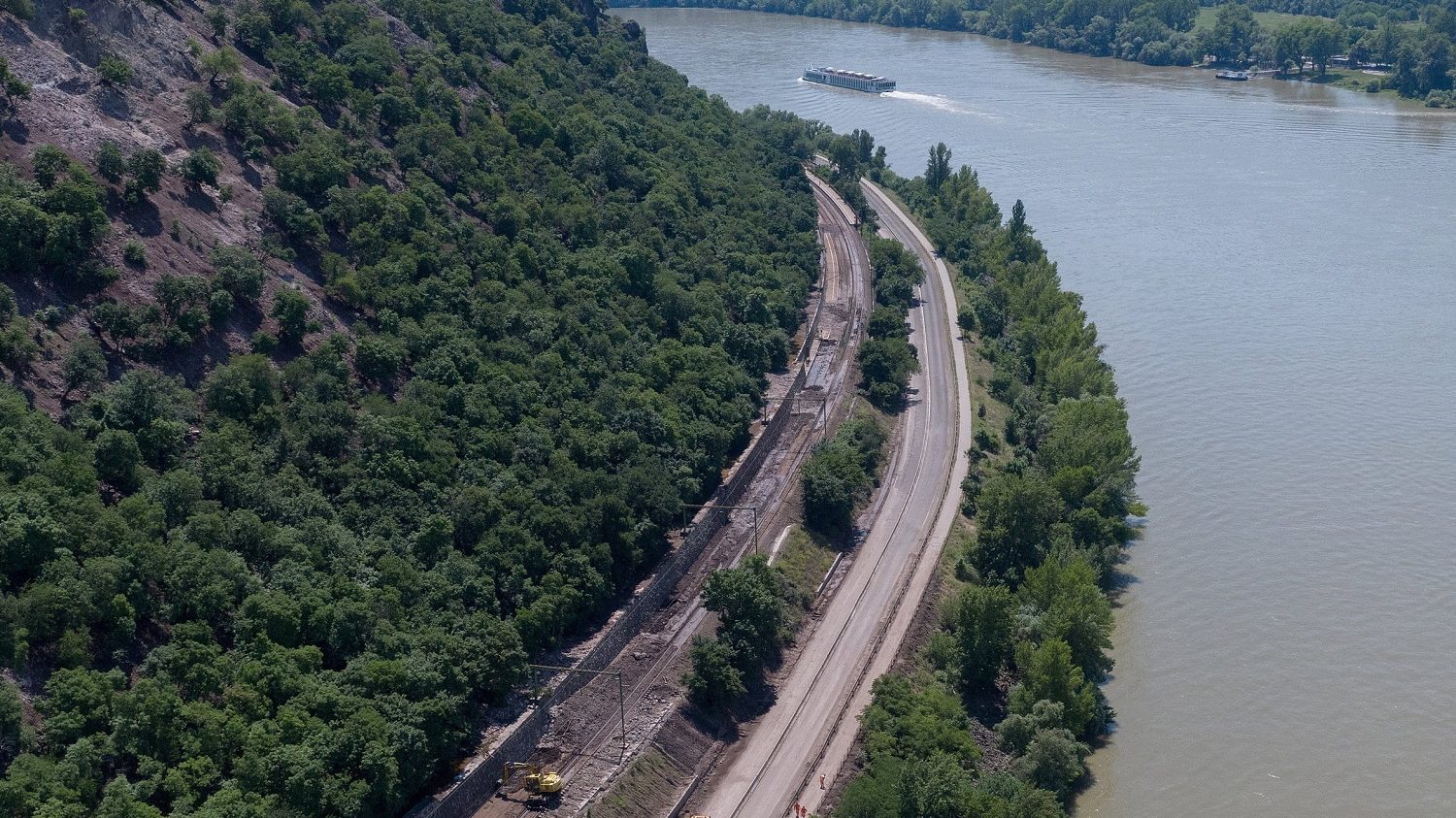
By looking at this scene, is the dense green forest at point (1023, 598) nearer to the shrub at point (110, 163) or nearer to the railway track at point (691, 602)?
the railway track at point (691, 602)

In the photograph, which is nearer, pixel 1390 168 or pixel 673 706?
pixel 673 706

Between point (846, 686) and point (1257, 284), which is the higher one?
point (1257, 284)

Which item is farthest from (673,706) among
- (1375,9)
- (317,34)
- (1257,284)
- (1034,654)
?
(1375,9)

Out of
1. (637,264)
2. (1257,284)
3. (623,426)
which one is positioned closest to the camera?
(623,426)

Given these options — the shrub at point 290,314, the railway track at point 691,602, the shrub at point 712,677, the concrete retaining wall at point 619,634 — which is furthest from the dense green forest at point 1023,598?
the shrub at point 290,314

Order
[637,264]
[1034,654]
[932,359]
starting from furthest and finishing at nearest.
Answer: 1. [932,359]
2. [637,264]
3. [1034,654]

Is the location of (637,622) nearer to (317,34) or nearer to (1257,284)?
(317,34)

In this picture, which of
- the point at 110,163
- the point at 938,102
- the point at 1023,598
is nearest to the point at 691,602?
the point at 1023,598
